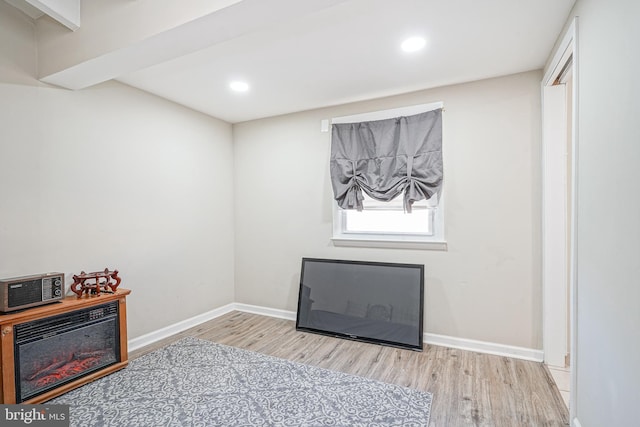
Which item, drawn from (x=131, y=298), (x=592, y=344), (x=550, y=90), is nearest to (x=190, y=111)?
(x=131, y=298)

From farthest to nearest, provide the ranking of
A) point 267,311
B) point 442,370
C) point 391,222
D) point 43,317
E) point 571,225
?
point 267,311, point 391,222, point 442,370, point 43,317, point 571,225

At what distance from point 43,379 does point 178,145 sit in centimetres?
240

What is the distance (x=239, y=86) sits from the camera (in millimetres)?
3043

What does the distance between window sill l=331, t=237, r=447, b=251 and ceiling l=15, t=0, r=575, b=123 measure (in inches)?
61.4

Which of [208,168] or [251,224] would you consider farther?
[251,224]

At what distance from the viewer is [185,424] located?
1.95m

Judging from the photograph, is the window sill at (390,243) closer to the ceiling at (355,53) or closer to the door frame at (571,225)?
the door frame at (571,225)

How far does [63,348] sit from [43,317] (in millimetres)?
305

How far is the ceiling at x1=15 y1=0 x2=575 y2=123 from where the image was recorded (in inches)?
75.3

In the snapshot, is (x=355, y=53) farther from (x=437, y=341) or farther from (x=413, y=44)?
(x=437, y=341)

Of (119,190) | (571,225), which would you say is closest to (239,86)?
(119,190)

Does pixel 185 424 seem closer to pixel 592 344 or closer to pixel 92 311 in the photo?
pixel 92 311

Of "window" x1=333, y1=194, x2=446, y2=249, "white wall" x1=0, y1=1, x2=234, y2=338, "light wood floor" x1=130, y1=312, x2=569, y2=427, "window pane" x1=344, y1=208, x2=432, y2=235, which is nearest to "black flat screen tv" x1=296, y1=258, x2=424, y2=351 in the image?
"light wood floor" x1=130, y1=312, x2=569, y2=427

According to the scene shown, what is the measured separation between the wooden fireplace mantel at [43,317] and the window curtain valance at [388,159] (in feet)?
7.73
